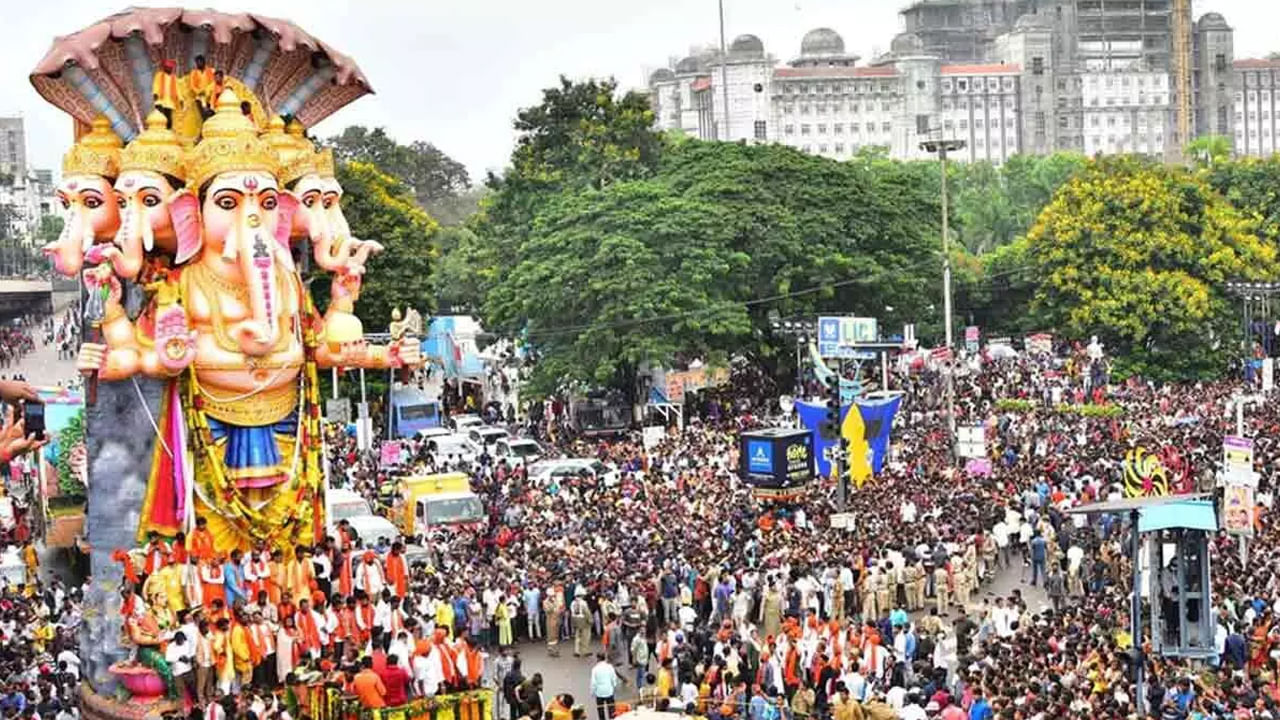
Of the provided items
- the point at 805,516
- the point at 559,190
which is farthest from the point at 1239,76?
the point at 805,516

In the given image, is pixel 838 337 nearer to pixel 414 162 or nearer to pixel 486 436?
pixel 486 436

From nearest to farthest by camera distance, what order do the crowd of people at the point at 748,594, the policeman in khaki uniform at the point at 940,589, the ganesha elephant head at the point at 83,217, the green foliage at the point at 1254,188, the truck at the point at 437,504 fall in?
the crowd of people at the point at 748,594 → the ganesha elephant head at the point at 83,217 → the policeman in khaki uniform at the point at 940,589 → the truck at the point at 437,504 → the green foliage at the point at 1254,188

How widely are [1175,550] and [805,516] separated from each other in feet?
37.2

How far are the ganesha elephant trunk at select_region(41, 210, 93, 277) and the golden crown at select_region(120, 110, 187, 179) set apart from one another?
770mm

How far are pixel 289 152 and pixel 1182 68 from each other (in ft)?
426

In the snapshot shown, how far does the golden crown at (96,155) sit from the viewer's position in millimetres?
21062

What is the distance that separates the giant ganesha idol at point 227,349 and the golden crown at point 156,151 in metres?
0.17

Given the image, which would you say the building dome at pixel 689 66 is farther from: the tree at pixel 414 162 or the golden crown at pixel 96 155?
the golden crown at pixel 96 155

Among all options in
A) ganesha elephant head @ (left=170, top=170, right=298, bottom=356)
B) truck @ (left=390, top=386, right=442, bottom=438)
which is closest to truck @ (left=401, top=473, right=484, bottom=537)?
truck @ (left=390, top=386, right=442, bottom=438)

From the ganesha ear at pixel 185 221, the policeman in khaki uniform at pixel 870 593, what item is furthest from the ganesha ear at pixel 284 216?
the policeman in khaki uniform at pixel 870 593

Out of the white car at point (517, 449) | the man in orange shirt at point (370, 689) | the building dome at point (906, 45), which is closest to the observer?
the man in orange shirt at point (370, 689)

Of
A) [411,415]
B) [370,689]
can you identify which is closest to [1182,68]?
[411,415]

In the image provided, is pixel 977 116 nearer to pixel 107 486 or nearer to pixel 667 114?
pixel 667 114

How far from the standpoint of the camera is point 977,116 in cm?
13938
